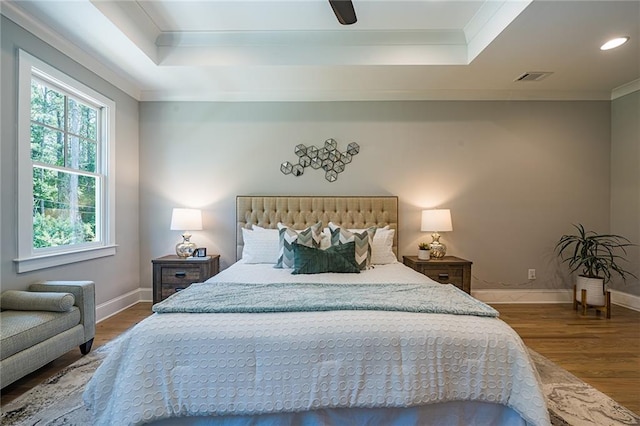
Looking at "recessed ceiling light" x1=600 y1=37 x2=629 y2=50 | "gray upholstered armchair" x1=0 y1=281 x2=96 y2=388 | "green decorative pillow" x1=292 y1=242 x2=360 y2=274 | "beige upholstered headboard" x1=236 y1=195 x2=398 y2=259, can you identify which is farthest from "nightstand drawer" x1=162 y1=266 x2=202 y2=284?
"recessed ceiling light" x1=600 y1=37 x2=629 y2=50

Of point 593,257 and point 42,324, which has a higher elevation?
point 593,257

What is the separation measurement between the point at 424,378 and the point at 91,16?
11.4ft

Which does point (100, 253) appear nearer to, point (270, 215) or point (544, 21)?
point (270, 215)

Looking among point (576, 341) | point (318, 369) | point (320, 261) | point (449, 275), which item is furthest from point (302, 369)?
point (576, 341)

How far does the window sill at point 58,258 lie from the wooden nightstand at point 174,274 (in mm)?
505

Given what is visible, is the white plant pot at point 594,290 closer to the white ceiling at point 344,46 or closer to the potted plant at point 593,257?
the potted plant at point 593,257

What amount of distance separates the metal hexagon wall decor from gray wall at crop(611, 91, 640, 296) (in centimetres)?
334

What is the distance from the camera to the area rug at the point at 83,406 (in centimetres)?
187

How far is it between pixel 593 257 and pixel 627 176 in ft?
3.96

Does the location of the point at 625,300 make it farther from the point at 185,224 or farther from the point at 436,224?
the point at 185,224

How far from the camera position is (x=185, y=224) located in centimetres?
386

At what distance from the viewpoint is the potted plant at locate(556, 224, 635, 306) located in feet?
12.3

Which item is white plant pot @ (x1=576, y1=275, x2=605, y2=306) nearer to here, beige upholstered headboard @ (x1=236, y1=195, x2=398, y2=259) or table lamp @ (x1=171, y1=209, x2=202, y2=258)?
beige upholstered headboard @ (x1=236, y1=195, x2=398, y2=259)

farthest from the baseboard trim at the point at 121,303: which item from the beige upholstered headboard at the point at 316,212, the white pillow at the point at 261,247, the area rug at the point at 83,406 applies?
the white pillow at the point at 261,247
